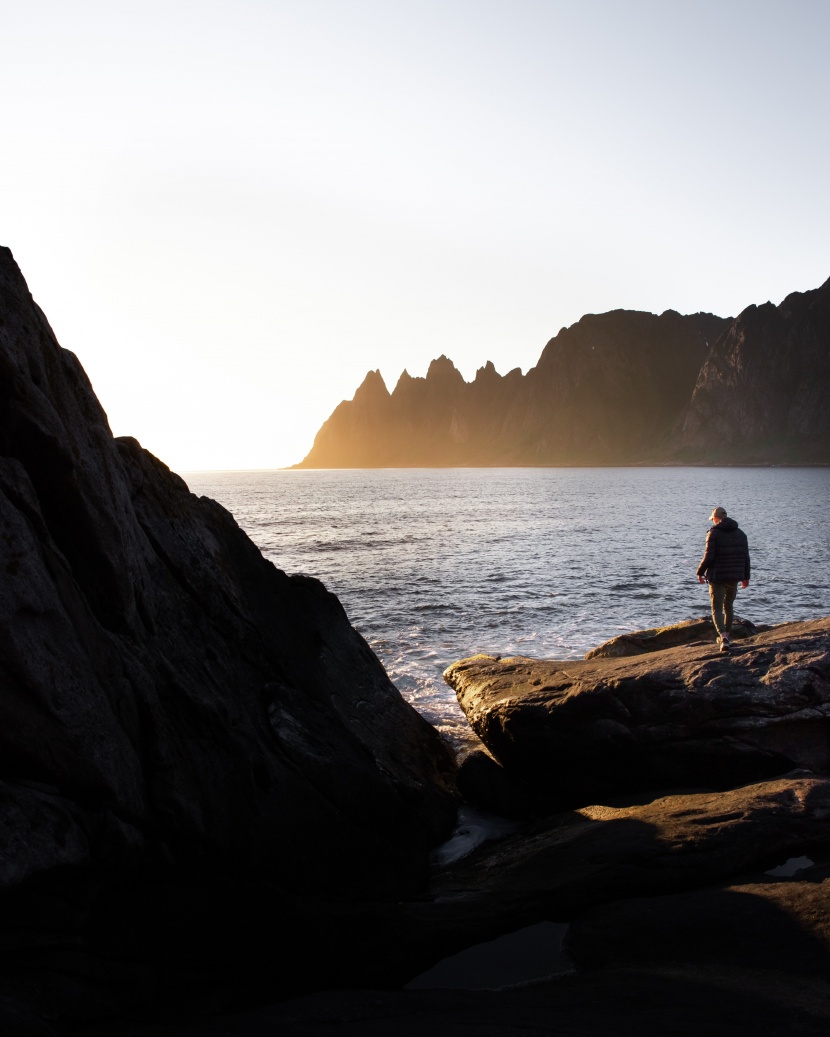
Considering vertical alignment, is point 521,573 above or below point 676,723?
below

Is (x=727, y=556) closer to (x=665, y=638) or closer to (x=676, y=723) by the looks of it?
(x=665, y=638)

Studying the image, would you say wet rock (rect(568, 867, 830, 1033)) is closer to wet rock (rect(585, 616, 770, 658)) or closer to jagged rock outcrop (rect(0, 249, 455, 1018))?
jagged rock outcrop (rect(0, 249, 455, 1018))

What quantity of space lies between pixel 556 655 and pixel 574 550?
22870 mm

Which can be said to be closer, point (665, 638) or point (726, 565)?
point (726, 565)

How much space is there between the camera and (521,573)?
34156 mm

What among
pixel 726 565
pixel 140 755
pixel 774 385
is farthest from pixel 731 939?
pixel 774 385

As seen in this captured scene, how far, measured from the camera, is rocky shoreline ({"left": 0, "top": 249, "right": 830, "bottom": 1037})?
5.19 meters

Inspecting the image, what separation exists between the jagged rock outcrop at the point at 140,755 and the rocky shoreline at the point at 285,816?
0.02 metres

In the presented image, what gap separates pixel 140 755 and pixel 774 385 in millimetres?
200936

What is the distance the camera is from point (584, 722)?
35.9 feet

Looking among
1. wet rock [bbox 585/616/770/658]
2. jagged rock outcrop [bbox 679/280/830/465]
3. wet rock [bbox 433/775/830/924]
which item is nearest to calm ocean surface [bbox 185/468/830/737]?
wet rock [bbox 585/616/770/658]

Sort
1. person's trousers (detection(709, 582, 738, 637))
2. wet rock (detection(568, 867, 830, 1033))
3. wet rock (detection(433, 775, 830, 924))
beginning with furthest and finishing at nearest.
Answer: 1. person's trousers (detection(709, 582, 738, 637))
2. wet rock (detection(433, 775, 830, 924))
3. wet rock (detection(568, 867, 830, 1033))

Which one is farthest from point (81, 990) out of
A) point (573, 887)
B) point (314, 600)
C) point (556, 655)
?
point (556, 655)

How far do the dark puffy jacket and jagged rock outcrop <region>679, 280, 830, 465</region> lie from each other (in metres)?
180
